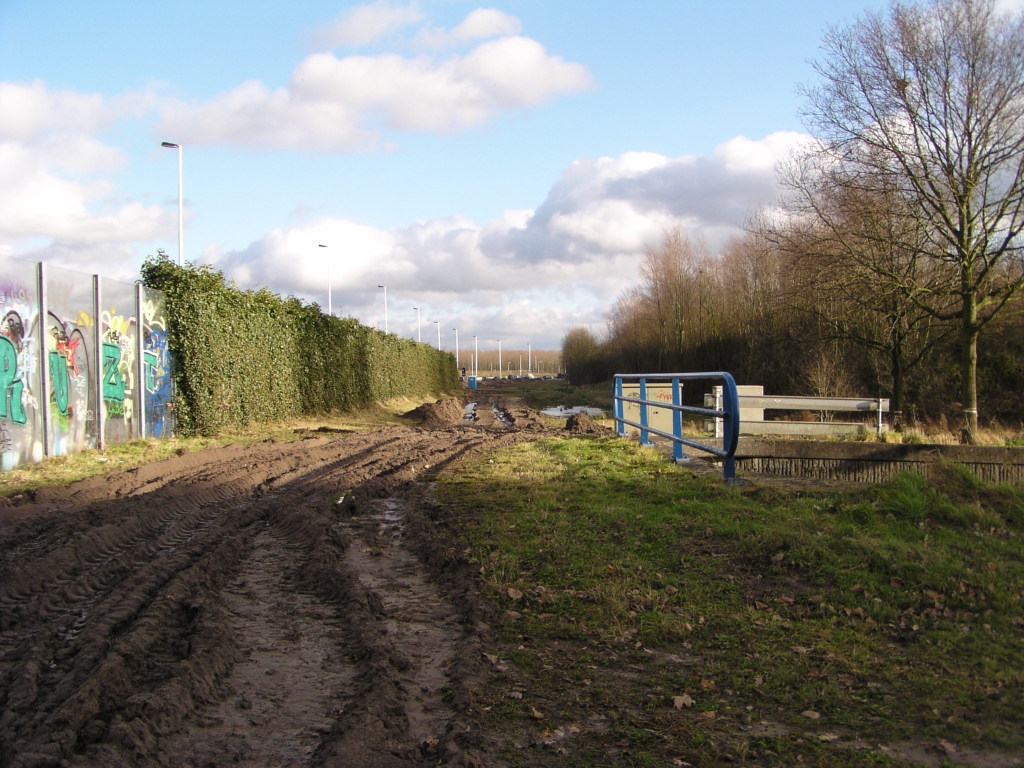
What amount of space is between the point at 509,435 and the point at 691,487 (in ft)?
31.9

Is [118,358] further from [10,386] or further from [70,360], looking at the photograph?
[10,386]

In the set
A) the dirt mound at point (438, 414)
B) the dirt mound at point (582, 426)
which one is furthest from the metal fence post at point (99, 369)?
the dirt mound at point (438, 414)

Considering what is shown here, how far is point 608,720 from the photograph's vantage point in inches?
134

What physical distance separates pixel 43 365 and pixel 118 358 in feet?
7.77

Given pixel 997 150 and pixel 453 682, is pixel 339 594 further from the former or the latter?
pixel 997 150

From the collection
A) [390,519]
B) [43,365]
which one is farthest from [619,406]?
[43,365]

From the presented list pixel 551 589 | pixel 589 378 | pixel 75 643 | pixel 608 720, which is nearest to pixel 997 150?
pixel 551 589

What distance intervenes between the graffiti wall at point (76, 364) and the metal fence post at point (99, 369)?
0.02 meters

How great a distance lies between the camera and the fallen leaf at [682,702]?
350 cm

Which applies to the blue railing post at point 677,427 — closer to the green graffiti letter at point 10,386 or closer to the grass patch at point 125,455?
the grass patch at point 125,455

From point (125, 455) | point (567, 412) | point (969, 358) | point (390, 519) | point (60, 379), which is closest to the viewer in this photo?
point (390, 519)

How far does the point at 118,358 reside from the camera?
13609 mm

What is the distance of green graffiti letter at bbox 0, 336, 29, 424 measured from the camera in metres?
10.4

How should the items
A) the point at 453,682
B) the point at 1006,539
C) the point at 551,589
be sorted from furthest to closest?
the point at 1006,539, the point at 551,589, the point at 453,682
